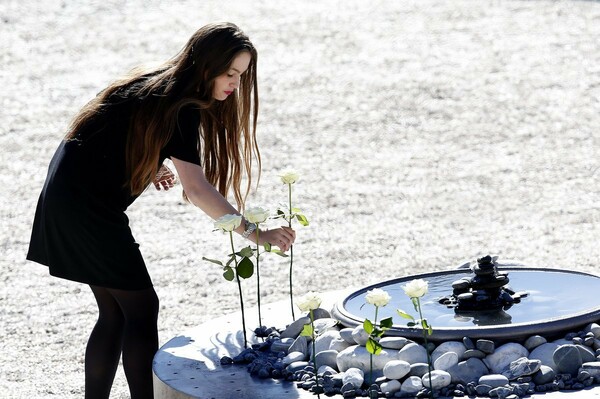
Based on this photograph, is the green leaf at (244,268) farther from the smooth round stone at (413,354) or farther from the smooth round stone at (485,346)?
the smooth round stone at (485,346)

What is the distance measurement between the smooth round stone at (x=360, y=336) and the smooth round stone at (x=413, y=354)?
0.12 m

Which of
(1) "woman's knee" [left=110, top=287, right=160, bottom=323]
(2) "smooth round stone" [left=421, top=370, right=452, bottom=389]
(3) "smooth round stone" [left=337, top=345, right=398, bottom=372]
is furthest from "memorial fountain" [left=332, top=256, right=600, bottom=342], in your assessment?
(1) "woman's knee" [left=110, top=287, right=160, bottom=323]

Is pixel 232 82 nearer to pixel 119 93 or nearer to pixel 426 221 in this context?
pixel 119 93

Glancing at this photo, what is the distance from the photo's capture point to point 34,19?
13.0 m

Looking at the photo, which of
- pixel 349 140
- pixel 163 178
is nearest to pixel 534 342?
pixel 163 178

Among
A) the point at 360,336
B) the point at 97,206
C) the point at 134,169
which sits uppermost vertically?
the point at 134,169

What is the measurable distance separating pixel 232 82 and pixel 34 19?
9422mm

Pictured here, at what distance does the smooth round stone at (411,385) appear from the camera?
3594 mm

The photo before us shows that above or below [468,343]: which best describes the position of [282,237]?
above

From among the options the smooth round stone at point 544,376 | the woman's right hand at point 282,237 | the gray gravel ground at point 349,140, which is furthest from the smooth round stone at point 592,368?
the gray gravel ground at point 349,140

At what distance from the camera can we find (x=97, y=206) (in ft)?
13.4

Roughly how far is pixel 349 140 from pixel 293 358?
5.41m

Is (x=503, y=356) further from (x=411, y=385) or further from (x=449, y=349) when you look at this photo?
(x=411, y=385)

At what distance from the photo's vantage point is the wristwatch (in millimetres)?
3922
